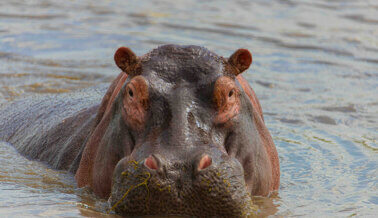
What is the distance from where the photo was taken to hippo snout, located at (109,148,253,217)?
168 inches

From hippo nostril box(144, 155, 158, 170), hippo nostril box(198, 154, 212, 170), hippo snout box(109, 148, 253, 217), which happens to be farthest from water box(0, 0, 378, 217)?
hippo nostril box(198, 154, 212, 170)

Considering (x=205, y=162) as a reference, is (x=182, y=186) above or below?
below

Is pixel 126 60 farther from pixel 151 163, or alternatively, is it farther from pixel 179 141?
pixel 151 163

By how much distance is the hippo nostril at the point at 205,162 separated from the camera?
14.0ft

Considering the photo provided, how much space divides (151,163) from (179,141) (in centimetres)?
26

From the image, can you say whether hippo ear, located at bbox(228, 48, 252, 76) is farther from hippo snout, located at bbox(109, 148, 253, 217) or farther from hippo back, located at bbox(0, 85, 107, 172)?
hippo back, located at bbox(0, 85, 107, 172)

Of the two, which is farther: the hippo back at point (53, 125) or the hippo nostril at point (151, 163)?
the hippo back at point (53, 125)

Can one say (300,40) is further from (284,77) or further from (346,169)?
(346,169)

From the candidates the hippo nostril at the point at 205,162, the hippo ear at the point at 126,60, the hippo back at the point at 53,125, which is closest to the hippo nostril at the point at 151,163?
the hippo nostril at the point at 205,162

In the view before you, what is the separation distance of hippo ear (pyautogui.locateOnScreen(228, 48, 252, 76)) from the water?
0.95 m

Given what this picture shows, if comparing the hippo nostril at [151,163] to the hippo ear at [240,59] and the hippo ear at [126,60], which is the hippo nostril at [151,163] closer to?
the hippo ear at [126,60]

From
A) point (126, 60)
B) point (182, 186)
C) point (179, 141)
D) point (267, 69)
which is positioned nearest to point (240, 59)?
point (126, 60)

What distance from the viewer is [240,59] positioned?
5.15 meters

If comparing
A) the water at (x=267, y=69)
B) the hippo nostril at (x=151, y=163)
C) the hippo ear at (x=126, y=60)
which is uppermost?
the hippo ear at (x=126, y=60)
